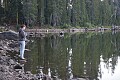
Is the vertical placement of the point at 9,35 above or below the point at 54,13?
below

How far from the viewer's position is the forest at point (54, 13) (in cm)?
8365

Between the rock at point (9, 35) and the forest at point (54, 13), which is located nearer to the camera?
the rock at point (9, 35)

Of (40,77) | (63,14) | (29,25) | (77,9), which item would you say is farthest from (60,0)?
(40,77)

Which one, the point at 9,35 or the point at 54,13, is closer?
the point at 9,35

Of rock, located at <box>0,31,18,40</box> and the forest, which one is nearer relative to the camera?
rock, located at <box>0,31,18,40</box>

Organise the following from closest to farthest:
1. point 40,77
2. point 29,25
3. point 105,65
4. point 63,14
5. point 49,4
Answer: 1. point 40,77
2. point 105,65
3. point 29,25
4. point 49,4
5. point 63,14

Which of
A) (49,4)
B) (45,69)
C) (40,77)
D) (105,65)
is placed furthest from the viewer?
(49,4)

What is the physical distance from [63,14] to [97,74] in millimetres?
80500

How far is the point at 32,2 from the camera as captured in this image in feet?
278

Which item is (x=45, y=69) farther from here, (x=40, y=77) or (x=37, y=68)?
(x=40, y=77)

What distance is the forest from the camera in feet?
274

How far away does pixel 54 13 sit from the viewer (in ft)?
303

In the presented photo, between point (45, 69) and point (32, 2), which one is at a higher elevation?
point (32, 2)

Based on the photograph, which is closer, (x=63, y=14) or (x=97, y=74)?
(x=97, y=74)
